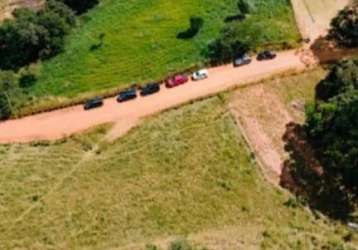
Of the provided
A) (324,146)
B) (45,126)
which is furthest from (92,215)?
(324,146)

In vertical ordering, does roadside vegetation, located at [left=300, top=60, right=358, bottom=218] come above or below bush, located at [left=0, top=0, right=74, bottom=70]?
below

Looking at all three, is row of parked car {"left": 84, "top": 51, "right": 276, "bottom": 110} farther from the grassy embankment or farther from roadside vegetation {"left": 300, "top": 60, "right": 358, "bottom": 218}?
roadside vegetation {"left": 300, "top": 60, "right": 358, "bottom": 218}

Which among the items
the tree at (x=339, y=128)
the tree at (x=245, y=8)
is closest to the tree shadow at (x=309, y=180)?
the tree at (x=339, y=128)

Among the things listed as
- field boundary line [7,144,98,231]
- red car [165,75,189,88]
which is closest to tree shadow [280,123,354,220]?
red car [165,75,189,88]

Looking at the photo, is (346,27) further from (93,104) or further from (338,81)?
(93,104)

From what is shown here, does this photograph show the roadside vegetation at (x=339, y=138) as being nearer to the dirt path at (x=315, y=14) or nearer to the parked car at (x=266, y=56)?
the parked car at (x=266, y=56)

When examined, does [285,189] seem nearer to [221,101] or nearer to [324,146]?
[324,146]
